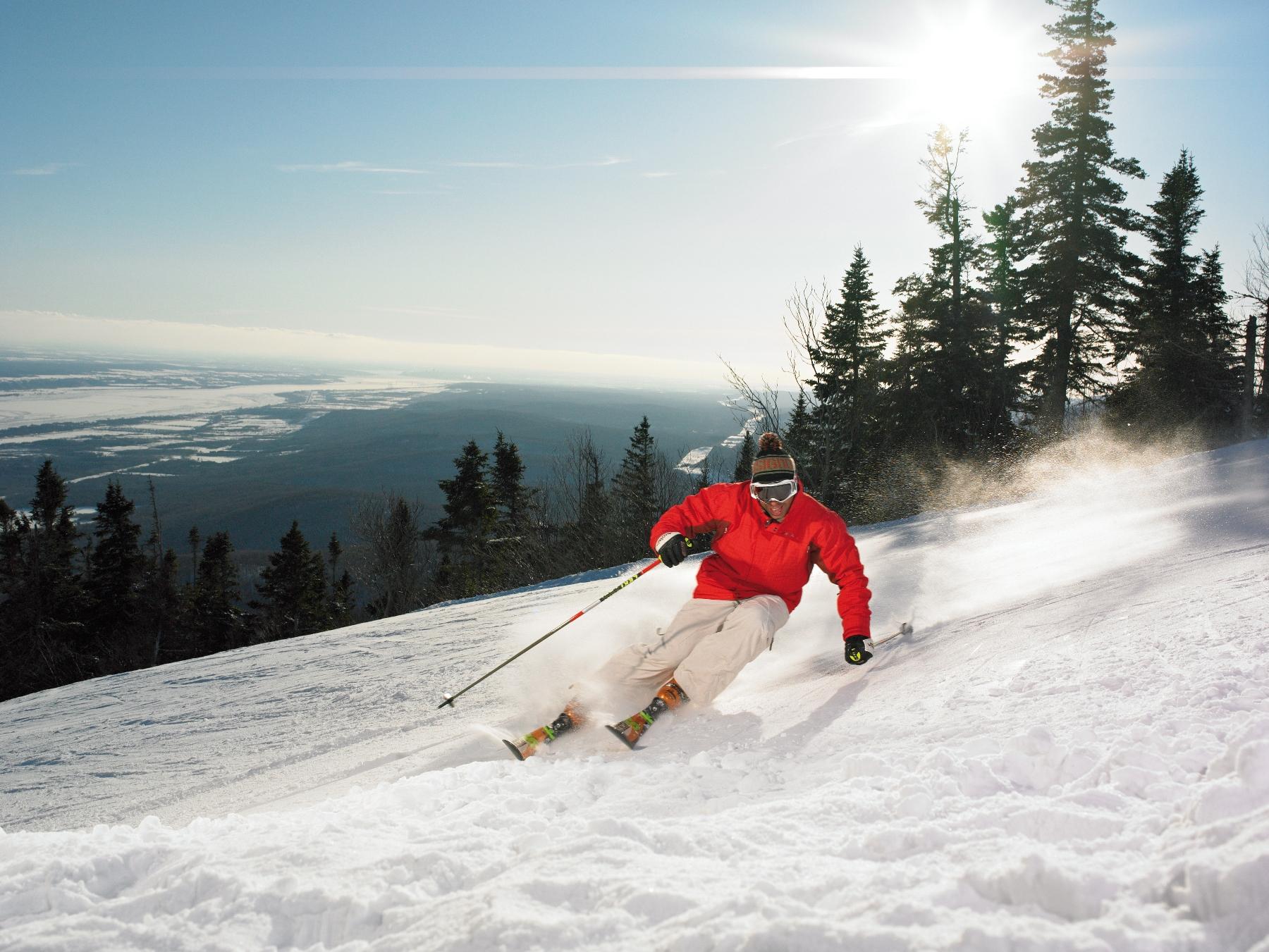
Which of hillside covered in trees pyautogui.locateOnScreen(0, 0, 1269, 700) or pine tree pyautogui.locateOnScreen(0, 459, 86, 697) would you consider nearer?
hillside covered in trees pyautogui.locateOnScreen(0, 0, 1269, 700)

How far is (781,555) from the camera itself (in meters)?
4.01

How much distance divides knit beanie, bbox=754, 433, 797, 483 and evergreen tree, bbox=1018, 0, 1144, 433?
2205 centimetres

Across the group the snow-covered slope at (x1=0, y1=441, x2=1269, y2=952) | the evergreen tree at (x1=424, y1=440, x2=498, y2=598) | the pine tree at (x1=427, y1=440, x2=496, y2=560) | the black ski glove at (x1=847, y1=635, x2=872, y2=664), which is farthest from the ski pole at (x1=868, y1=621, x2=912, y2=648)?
the pine tree at (x1=427, y1=440, x2=496, y2=560)

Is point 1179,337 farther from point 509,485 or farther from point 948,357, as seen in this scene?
point 509,485

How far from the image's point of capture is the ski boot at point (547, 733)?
133 inches

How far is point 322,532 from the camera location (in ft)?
439

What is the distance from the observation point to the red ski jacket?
3.90 metres

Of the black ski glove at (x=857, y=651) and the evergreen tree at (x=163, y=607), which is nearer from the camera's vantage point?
the black ski glove at (x=857, y=651)

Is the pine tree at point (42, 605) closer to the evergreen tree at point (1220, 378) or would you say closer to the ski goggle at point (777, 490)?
the ski goggle at point (777, 490)

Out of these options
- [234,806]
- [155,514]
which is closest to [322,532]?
[155,514]

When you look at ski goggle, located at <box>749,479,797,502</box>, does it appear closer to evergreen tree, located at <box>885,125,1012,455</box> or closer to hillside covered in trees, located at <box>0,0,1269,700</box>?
hillside covered in trees, located at <box>0,0,1269,700</box>

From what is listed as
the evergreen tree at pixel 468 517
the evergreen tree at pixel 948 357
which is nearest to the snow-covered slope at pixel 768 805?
the evergreen tree at pixel 948 357

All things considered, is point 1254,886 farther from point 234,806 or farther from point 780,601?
point 234,806

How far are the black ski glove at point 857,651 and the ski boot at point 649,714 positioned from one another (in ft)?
3.10
